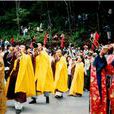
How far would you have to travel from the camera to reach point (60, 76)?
1919 cm

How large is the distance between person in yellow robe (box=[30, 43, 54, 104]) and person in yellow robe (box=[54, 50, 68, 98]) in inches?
53.5

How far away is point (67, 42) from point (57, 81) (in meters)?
19.1

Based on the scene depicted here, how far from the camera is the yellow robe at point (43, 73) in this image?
16875 millimetres

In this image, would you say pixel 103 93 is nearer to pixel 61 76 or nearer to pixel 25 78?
pixel 25 78

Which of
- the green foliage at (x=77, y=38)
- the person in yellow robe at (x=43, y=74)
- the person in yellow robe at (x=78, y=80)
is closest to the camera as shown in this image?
the person in yellow robe at (x=43, y=74)

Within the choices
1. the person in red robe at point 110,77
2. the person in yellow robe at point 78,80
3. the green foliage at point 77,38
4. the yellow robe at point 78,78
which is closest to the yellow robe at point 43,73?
the person in yellow robe at point 78,80

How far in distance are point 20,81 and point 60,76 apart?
454 cm

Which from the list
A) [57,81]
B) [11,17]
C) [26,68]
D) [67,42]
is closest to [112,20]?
[67,42]

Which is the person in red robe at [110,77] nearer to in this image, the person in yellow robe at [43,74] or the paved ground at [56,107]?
the paved ground at [56,107]

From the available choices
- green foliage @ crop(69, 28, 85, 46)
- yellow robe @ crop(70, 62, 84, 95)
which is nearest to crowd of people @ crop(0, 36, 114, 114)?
yellow robe @ crop(70, 62, 84, 95)

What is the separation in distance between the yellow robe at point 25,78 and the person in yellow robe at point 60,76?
10.6 feet

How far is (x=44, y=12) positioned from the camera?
4325 cm

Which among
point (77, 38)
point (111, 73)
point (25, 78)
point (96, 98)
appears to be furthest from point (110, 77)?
point (77, 38)

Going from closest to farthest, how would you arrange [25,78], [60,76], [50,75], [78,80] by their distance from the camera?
[25,78]
[50,75]
[60,76]
[78,80]
